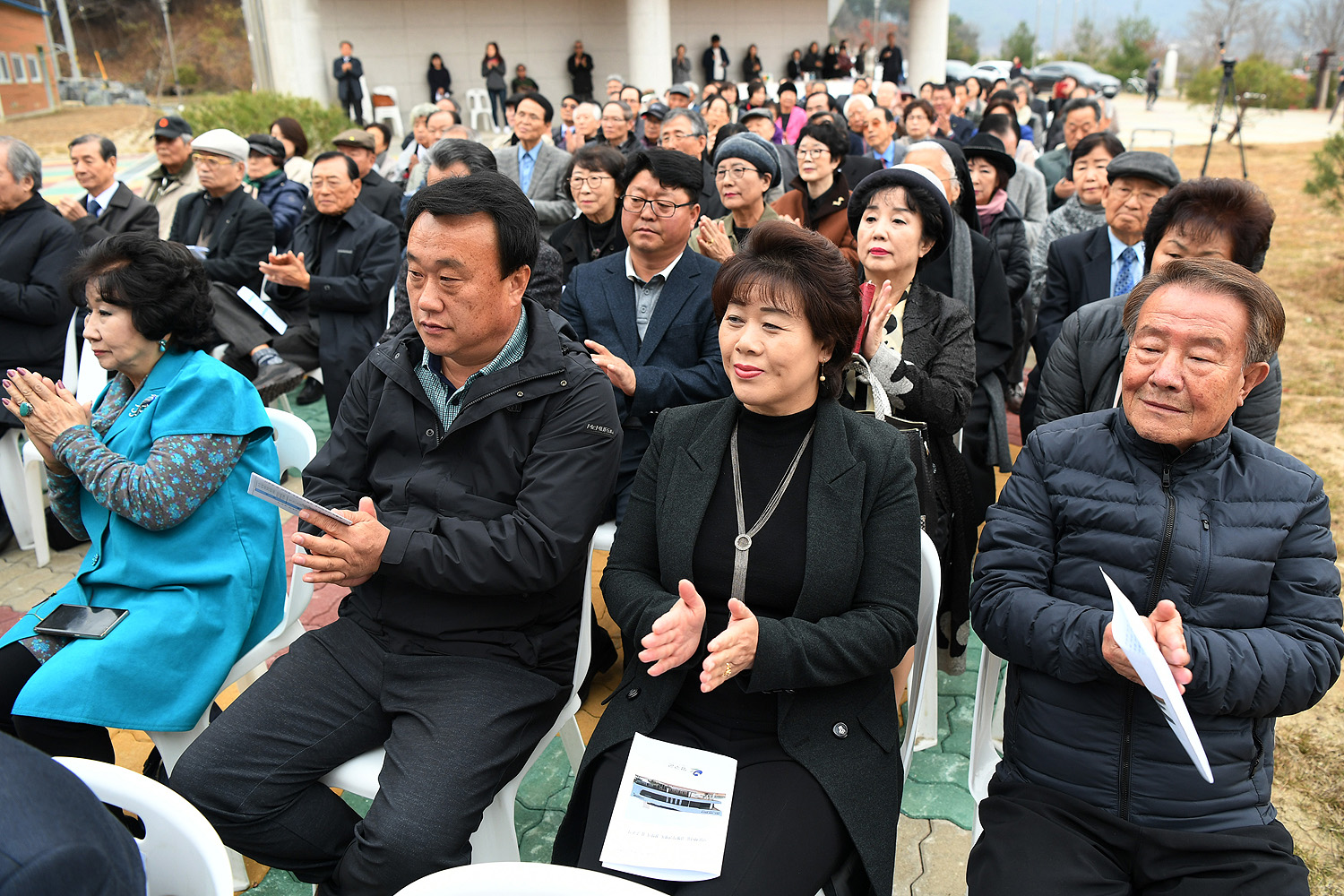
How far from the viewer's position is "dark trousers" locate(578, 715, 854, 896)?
1.72 metres

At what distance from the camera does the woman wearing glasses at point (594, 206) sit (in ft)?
15.3

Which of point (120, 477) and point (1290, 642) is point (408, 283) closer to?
point (120, 477)

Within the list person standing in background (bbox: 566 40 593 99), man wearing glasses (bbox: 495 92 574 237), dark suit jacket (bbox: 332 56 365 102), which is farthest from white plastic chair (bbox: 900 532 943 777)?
person standing in background (bbox: 566 40 593 99)

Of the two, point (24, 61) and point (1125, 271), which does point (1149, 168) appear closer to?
point (1125, 271)

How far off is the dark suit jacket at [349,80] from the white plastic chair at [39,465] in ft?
62.9

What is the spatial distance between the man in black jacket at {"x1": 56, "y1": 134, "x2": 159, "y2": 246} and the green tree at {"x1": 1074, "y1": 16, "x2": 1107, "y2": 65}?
51.2 m

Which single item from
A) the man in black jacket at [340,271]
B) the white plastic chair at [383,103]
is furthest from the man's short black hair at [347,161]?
the white plastic chair at [383,103]

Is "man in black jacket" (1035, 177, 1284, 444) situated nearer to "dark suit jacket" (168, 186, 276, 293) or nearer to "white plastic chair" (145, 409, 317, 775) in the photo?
"white plastic chair" (145, 409, 317, 775)

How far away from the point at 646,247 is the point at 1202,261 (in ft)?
6.64

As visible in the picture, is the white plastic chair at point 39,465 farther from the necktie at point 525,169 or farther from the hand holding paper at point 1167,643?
the hand holding paper at point 1167,643

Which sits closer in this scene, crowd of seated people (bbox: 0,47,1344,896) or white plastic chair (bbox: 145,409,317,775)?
crowd of seated people (bbox: 0,47,1344,896)

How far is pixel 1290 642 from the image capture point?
1799 millimetres

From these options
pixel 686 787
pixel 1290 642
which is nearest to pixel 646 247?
pixel 686 787

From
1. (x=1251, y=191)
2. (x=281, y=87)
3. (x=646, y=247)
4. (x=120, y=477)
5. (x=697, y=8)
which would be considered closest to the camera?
(x=120, y=477)
